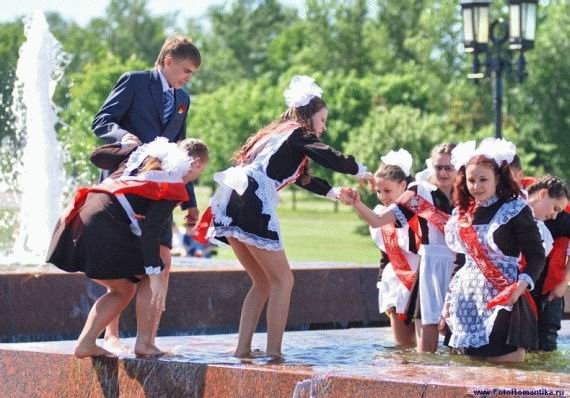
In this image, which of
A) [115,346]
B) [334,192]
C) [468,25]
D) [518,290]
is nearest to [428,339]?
[518,290]

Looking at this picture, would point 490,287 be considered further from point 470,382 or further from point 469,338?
point 470,382

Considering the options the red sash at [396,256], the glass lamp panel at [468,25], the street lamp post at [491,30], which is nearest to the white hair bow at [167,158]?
the red sash at [396,256]

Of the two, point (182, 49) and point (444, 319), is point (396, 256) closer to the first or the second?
point (444, 319)

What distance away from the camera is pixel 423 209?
774 centimetres

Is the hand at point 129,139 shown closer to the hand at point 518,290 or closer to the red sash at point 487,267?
the red sash at point 487,267

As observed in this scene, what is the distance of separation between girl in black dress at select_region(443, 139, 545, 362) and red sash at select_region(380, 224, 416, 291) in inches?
41.3

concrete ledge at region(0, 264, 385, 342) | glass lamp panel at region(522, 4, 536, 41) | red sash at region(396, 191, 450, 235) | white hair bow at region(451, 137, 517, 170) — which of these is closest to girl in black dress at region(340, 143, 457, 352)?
red sash at region(396, 191, 450, 235)

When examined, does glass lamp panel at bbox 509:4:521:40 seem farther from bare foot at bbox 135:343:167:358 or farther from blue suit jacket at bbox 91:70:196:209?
bare foot at bbox 135:343:167:358

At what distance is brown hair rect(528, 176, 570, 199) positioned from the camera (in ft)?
26.1

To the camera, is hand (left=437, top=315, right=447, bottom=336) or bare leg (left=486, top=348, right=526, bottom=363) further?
hand (left=437, top=315, right=447, bottom=336)

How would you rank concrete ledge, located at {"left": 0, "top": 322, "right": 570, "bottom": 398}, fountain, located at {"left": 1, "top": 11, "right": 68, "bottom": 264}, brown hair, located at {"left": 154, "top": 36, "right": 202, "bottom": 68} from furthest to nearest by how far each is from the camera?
fountain, located at {"left": 1, "top": 11, "right": 68, "bottom": 264} < brown hair, located at {"left": 154, "top": 36, "right": 202, "bottom": 68} < concrete ledge, located at {"left": 0, "top": 322, "right": 570, "bottom": 398}

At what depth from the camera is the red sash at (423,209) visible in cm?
768

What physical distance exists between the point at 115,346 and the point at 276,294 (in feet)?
3.17

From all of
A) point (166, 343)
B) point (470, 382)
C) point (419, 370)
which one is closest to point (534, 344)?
A: point (419, 370)
